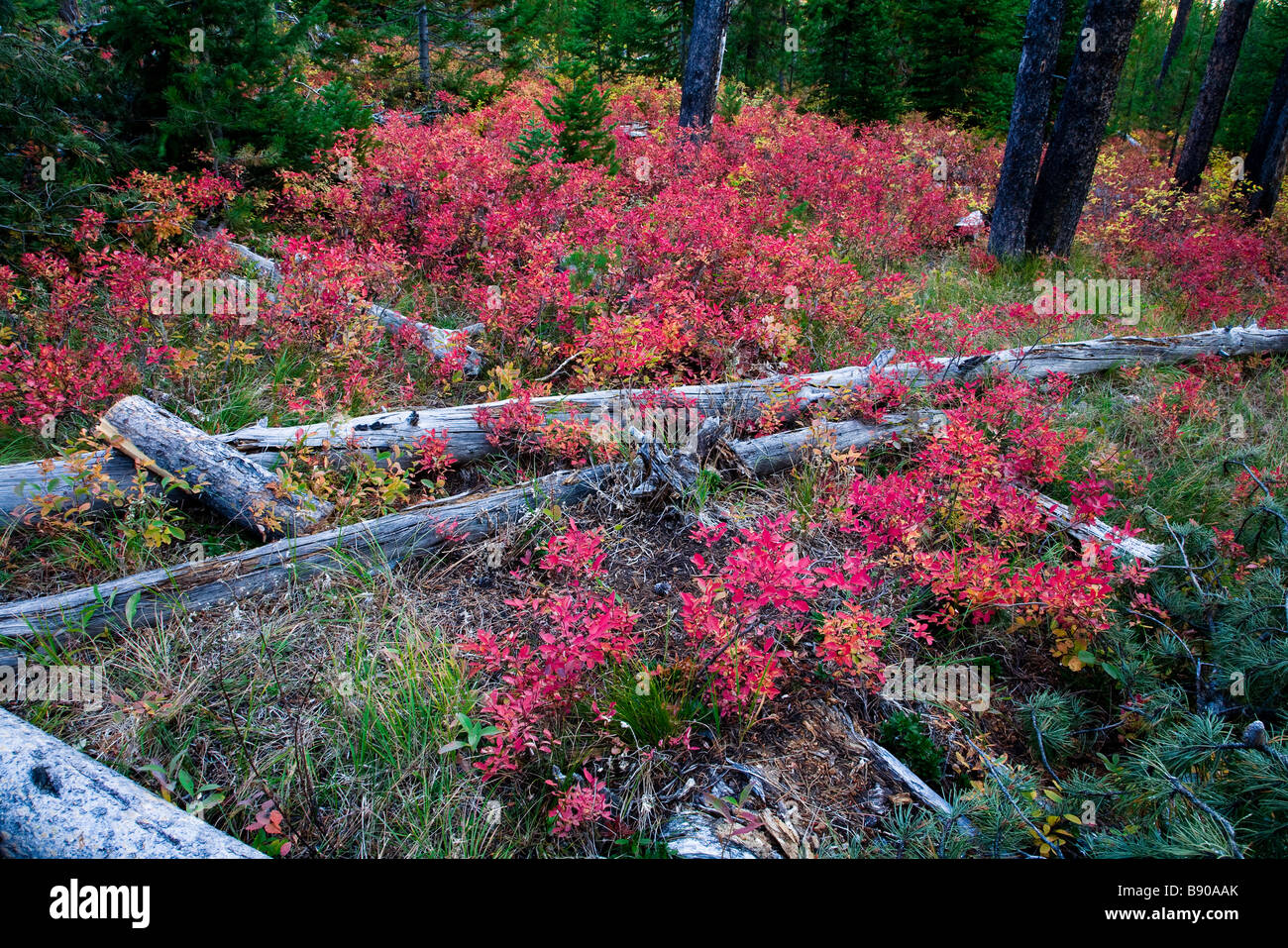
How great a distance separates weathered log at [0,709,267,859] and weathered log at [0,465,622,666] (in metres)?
0.96

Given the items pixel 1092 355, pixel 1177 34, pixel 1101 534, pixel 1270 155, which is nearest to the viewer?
pixel 1101 534

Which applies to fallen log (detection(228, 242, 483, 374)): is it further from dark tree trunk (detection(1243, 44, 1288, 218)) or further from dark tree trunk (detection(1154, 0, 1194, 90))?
dark tree trunk (detection(1154, 0, 1194, 90))

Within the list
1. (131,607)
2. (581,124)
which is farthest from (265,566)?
(581,124)

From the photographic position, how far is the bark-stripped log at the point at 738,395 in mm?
3918

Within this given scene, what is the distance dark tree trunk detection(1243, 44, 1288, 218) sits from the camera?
11.1m

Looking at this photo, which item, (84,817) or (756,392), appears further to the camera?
(756,392)

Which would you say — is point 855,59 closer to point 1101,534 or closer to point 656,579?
point 1101,534

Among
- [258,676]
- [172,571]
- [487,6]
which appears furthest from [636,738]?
[487,6]

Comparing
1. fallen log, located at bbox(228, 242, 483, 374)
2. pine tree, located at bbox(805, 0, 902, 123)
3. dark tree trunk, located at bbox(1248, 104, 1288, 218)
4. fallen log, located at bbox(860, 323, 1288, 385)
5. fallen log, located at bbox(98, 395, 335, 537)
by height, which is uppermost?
pine tree, located at bbox(805, 0, 902, 123)

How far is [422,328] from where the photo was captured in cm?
534

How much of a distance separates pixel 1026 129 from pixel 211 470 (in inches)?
362

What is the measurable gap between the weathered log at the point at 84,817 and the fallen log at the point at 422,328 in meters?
3.31

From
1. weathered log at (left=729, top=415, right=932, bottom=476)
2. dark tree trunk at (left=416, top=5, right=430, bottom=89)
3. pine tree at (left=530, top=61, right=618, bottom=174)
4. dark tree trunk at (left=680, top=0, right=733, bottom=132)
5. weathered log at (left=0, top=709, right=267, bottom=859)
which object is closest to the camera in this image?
weathered log at (left=0, top=709, right=267, bottom=859)

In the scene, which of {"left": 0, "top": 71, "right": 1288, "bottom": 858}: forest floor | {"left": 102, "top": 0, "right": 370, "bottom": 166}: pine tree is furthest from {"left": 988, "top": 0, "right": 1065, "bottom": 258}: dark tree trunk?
{"left": 102, "top": 0, "right": 370, "bottom": 166}: pine tree
